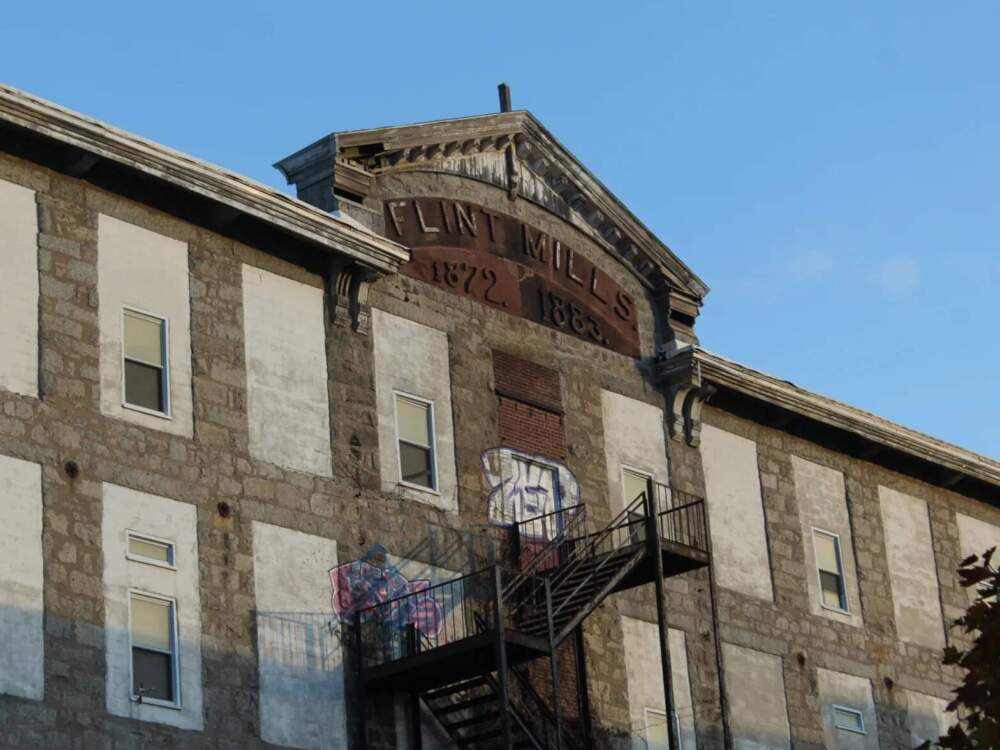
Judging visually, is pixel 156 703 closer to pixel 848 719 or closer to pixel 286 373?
pixel 286 373

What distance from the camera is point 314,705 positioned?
3027 cm

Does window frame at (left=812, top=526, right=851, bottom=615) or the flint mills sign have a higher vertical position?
the flint mills sign

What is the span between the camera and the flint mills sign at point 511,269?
34719 mm

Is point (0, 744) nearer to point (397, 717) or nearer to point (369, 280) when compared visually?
point (397, 717)

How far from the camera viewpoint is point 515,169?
121 feet

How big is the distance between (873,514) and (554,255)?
8.74 m

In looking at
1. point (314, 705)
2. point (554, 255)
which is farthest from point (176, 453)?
point (554, 255)

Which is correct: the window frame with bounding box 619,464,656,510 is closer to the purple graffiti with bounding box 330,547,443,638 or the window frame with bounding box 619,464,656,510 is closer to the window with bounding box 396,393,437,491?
the window with bounding box 396,393,437,491

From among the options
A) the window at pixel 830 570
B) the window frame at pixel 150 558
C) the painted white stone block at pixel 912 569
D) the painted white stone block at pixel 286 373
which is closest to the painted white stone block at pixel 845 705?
the window at pixel 830 570

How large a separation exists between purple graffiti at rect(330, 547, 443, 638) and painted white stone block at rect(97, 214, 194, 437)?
3131 mm

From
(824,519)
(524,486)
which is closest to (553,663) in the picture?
(524,486)

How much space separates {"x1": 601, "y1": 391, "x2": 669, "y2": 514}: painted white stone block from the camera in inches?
1435

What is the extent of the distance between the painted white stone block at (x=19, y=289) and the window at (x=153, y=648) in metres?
3.07

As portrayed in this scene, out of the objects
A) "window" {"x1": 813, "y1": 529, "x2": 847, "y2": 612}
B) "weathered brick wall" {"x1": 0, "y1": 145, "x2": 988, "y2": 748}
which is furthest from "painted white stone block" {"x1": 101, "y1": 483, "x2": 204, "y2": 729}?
"window" {"x1": 813, "y1": 529, "x2": 847, "y2": 612}
